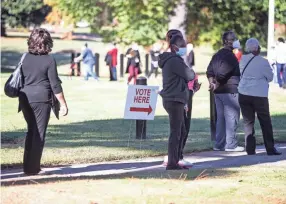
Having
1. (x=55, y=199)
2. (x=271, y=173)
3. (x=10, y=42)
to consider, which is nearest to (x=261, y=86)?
(x=271, y=173)

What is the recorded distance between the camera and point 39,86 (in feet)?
34.4

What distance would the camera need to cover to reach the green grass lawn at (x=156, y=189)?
8.30 metres

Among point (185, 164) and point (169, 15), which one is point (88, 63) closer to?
point (169, 15)

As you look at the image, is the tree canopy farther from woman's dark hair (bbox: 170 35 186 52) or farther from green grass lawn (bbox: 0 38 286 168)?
woman's dark hair (bbox: 170 35 186 52)

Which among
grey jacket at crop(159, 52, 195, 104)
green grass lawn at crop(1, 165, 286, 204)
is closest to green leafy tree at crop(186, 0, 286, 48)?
grey jacket at crop(159, 52, 195, 104)

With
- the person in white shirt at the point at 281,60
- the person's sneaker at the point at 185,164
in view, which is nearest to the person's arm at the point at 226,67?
the person's sneaker at the point at 185,164

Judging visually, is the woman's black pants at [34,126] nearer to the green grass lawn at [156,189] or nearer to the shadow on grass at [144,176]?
the shadow on grass at [144,176]

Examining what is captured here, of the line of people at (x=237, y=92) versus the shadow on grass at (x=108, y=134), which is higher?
the line of people at (x=237, y=92)

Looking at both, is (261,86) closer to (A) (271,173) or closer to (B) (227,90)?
(B) (227,90)

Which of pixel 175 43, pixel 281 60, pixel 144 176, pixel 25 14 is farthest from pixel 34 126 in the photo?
pixel 25 14

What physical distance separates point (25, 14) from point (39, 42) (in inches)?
2155

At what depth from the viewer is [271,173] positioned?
10.6 m

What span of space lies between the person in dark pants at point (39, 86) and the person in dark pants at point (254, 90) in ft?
12.3

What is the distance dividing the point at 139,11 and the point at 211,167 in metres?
35.1
